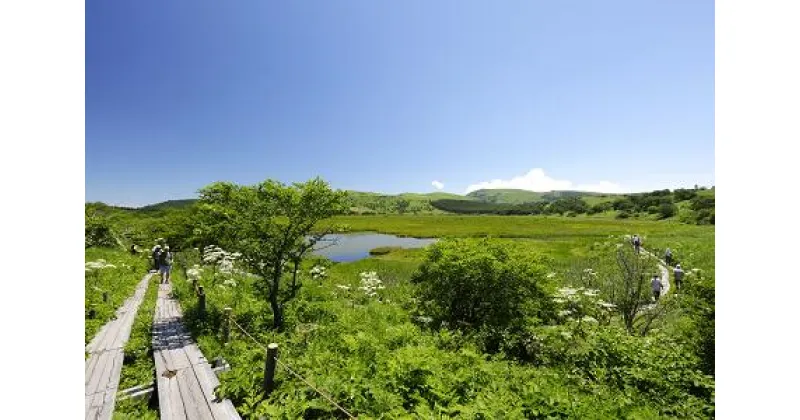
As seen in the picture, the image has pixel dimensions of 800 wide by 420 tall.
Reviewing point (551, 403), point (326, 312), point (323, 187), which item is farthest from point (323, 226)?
point (551, 403)

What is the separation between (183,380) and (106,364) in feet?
8.59

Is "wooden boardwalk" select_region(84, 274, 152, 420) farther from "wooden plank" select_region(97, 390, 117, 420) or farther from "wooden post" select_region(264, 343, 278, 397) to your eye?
"wooden post" select_region(264, 343, 278, 397)

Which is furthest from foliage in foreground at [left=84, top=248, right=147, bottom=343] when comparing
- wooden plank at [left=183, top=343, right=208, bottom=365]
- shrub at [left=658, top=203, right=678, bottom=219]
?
shrub at [left=658, top=203, right=678, bottom=219]

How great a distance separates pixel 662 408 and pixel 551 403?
8.28ft

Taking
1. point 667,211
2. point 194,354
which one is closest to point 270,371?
point 194,354

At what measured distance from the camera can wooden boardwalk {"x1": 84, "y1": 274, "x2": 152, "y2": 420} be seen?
246 inches

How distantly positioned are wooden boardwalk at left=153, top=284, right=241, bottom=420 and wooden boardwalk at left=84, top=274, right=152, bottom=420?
2.40ft

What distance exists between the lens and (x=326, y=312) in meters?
12.3

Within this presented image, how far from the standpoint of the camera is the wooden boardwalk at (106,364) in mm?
6238

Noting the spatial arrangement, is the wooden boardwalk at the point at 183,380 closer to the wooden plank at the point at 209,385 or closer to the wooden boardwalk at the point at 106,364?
the wooden plank at the point at 209,385
